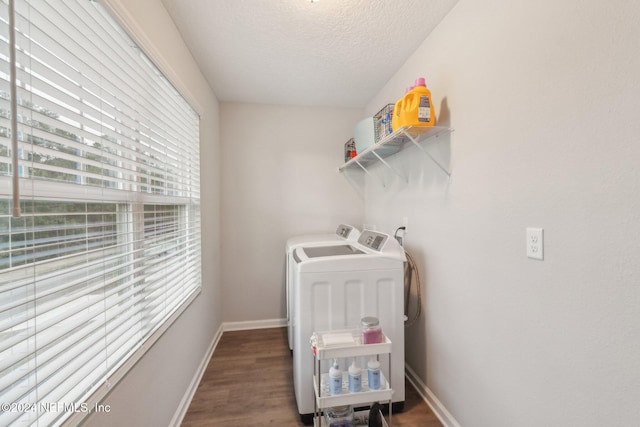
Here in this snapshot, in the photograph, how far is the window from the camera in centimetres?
64

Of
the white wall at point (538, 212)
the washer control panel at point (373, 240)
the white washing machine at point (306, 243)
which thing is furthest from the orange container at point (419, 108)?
the white washing machine at point (306, 243)

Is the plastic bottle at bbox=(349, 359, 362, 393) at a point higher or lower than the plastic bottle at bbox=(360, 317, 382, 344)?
lower

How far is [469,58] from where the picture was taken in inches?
53.1

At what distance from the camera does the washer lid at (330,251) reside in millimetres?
1748

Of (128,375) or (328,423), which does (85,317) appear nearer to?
(128,375)

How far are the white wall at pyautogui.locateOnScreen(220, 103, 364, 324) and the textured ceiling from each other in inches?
14.8

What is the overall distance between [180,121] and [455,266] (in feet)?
6.45

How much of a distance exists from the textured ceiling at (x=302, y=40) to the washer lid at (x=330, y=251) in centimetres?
146

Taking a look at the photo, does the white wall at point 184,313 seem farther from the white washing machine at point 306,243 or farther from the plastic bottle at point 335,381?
the plastic bottle at point 335,381

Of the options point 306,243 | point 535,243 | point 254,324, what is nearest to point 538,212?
point 535,243

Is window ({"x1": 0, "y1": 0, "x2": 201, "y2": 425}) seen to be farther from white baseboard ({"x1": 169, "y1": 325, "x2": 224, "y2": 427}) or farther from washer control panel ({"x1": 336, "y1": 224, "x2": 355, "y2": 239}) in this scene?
washer control panel ({"x1": 336, "y1": 224, "x2": 355, "y2": 239})

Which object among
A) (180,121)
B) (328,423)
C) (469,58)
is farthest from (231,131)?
(328,423)

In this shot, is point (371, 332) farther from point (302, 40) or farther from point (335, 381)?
point (302, 40)

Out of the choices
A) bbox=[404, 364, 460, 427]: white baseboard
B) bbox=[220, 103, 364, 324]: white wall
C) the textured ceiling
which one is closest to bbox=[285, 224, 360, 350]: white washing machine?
bbox=[220, 103, 364, 324]: white wall
